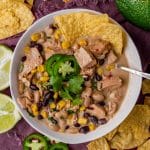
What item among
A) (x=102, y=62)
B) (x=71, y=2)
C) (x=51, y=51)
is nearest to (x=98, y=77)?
(x=102, y=62)

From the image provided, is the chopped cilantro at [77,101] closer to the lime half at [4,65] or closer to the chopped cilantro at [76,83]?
the chopped cilantro at [76,83]

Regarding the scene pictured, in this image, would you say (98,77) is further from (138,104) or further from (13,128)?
(13,128)

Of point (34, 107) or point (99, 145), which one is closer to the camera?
point (34, 107)

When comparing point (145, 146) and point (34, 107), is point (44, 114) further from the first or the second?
point (145, 146)

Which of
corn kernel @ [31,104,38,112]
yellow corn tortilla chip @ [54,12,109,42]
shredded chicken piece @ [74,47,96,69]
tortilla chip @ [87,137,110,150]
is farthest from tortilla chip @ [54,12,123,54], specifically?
tortilla chip @ [87,137,110,150]

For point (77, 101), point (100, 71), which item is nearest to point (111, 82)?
point (100, 71)

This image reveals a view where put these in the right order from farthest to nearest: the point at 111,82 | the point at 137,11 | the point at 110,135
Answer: the point at 110,135
the point at 111,82
the point at 137,11
